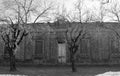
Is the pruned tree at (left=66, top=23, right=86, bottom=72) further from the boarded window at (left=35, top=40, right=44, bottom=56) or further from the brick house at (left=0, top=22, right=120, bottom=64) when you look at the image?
the boarded window at (left=35, top=40, right=44, bottom=56)

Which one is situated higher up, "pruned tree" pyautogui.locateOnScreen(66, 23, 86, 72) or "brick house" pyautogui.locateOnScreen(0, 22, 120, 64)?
"pruned tree" pyautogui.locateOnScreen(66, 23, 86, 72)

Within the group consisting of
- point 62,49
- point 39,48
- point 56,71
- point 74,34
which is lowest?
point 56,71

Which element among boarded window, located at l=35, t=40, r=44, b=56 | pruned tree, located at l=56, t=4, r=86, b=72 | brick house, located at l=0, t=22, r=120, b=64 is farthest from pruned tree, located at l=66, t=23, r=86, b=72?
boarded window, located at l=35, t=40, r=44, b=56

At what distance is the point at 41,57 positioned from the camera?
18.5 m

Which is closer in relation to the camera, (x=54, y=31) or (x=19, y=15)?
(x=19, y=15)

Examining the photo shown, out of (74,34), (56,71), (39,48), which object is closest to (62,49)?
(39,48)

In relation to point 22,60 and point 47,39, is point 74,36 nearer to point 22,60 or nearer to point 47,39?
point 47,39

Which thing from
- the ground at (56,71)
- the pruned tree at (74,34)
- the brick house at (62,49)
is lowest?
the ground at (56,71)

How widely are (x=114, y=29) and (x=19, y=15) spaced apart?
888 cm

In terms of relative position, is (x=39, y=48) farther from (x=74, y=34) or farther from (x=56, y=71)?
(x=74, y=34)

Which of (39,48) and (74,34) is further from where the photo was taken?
(39,48)

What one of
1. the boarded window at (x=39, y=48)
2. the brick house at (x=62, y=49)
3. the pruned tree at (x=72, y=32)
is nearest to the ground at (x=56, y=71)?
the pruned tree at (x=72, y=32)

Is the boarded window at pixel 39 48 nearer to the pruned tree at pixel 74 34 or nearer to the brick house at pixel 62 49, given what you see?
the brick house at pixel 62 49

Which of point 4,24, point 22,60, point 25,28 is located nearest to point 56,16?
point 25,28
